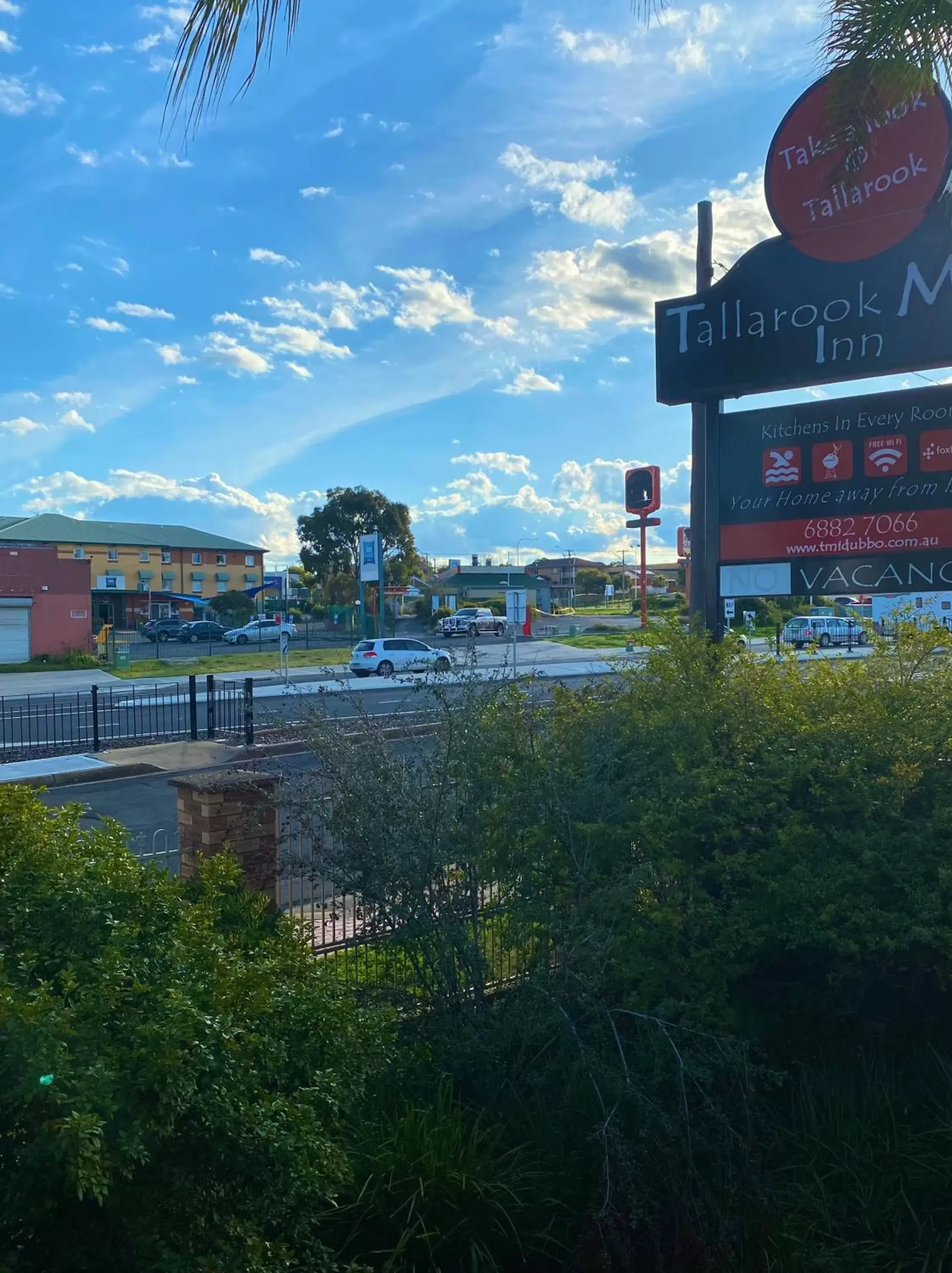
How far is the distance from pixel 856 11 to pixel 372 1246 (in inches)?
241

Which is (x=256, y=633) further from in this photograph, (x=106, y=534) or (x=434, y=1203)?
(x=434, y=1203)

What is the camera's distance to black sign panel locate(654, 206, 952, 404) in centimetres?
628

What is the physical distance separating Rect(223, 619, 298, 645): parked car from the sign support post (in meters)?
47.8

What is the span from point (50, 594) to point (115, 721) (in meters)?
22.6

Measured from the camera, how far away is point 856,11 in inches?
208

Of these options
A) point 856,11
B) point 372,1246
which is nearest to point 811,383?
point 856,11

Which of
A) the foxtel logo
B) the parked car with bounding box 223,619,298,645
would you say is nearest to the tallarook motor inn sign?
the foxtel logo

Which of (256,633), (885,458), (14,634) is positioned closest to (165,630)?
(256,633)

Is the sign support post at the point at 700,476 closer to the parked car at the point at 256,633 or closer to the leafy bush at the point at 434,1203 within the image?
the leafy bush at the point at 434,1203

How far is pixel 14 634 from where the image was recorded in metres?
40.5

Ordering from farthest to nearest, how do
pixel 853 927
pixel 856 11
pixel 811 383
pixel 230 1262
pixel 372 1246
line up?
pixel 811 383, pixel 856 11, pixel 853 927, pixel 372 1246, pixel 230 1262

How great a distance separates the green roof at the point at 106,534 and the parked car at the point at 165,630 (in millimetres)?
23474

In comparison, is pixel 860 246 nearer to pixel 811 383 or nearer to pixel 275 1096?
pixel 811 383

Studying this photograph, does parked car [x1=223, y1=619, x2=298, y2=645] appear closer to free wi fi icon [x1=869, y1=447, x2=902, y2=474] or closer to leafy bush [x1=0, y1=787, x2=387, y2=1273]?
free wi fi icon [x1=869, y1=447, x2=902, y2=474]
